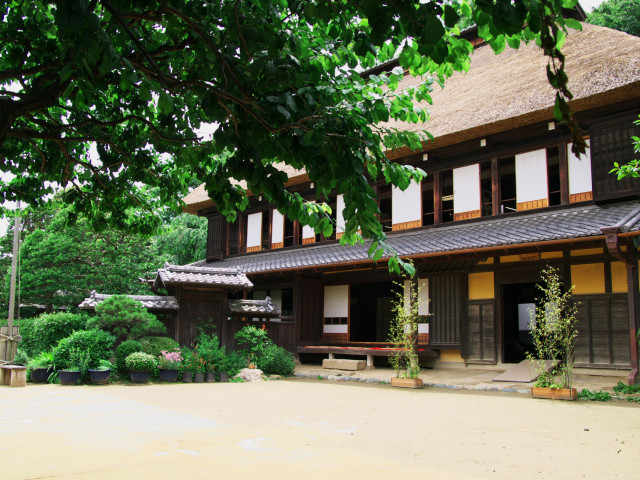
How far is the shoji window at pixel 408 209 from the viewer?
14.0m

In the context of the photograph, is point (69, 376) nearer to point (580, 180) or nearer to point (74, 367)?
point (74, 367)

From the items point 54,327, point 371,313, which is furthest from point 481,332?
point 54,327

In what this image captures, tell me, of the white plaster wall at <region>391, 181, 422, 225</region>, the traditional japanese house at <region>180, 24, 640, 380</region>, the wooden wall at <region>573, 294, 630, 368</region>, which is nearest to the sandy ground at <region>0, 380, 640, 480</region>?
the wooden wall at <region>573, 294, 630, 368</region>

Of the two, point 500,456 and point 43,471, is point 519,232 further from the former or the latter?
point 43,471

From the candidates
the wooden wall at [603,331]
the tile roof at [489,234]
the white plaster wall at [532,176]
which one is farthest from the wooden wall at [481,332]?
the white plaster wall at [532,176]

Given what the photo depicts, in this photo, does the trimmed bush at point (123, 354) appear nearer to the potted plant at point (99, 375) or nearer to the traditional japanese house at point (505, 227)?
the potted plant at point (99, 375)

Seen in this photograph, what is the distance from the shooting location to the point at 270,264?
15.8m

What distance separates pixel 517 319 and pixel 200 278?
9.21m

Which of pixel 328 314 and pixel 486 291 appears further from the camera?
pixel 328 314

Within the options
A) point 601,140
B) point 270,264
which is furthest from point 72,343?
point 601,140

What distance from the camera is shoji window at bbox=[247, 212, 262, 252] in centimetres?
1812

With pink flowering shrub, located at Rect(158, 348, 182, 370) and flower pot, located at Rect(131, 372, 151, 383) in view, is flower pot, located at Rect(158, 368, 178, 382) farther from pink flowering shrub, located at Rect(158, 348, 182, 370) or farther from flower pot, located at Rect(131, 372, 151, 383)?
flower pot, located at Rect(131, 372, 151, 383)

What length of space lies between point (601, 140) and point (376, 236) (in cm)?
952

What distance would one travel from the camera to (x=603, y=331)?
10.4m
